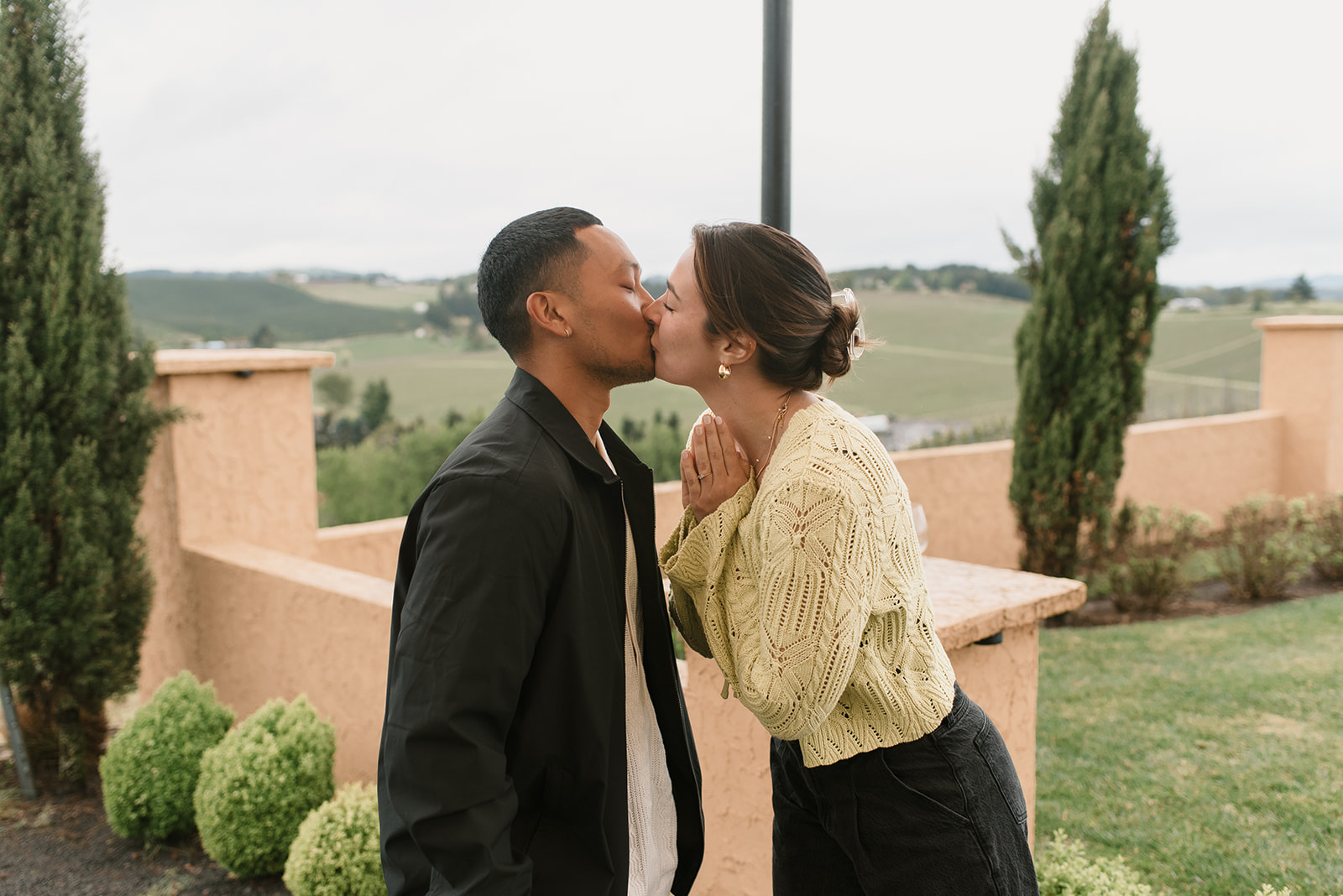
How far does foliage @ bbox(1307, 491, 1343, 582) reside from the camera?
833cm

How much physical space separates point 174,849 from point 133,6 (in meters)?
8.68

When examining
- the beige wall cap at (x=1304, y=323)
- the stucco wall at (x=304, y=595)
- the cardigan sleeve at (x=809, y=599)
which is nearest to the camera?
the cardigan sleeve at (x=809, y=599)

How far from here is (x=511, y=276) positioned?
5.92 ft

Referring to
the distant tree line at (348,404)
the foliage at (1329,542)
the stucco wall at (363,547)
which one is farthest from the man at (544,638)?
the distant tree line at (348,404)

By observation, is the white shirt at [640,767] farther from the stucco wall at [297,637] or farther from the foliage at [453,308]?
the foliage at [453,308]

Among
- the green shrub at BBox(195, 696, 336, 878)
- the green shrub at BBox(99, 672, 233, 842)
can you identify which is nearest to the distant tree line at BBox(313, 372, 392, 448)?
the green shrub at BBox(99, 672, 233, 842)

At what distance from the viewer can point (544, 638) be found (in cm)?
154

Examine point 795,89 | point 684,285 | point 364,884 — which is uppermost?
point 795,89

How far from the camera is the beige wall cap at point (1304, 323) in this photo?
412 inches

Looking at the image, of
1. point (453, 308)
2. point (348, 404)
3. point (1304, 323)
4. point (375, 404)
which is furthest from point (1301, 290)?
point (348, 404)

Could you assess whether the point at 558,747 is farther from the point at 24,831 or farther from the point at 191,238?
the point at 191,238

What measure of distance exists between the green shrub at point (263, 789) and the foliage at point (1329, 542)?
845 cm

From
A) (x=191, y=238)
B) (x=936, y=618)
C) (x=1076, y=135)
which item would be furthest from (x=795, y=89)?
(x=191, y=238)

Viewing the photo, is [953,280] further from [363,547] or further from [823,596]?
[823,596]
